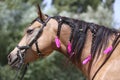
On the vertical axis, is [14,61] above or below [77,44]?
below

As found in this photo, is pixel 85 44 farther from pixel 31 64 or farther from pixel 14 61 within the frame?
pixel 31 64

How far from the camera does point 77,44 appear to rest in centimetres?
576

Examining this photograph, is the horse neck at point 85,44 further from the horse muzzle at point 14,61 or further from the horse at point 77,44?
the horse muzzle at point 14,61

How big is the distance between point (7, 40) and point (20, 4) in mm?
4107

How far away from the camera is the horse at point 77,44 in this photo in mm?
5441

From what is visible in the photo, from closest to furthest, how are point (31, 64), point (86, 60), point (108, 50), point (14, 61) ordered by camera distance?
1. point (108, 50)
2. point (86, 60)
3. point (14, 61)
4. point (31, 64)

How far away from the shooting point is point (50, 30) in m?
5.93

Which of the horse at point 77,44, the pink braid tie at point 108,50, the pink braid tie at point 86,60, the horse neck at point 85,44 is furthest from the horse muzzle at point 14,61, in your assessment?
the pink braid tie at point 108,50

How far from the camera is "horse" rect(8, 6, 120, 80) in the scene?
17.9 ft

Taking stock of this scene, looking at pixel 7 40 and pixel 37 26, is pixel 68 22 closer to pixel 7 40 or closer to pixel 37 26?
pixel 37 26

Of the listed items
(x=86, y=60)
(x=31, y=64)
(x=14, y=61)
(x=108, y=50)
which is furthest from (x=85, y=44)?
(x=31, y=64)

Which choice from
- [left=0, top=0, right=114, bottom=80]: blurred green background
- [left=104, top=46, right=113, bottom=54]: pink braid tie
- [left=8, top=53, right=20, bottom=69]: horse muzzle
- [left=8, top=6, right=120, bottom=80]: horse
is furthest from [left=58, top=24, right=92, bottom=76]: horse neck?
[left=0, top=0, right=114, bottom=80]: blurred green background

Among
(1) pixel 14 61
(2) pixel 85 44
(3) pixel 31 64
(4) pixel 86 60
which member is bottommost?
(3) pixel 31 64

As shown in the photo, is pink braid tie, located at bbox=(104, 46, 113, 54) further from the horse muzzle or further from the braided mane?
the horse muzzle
